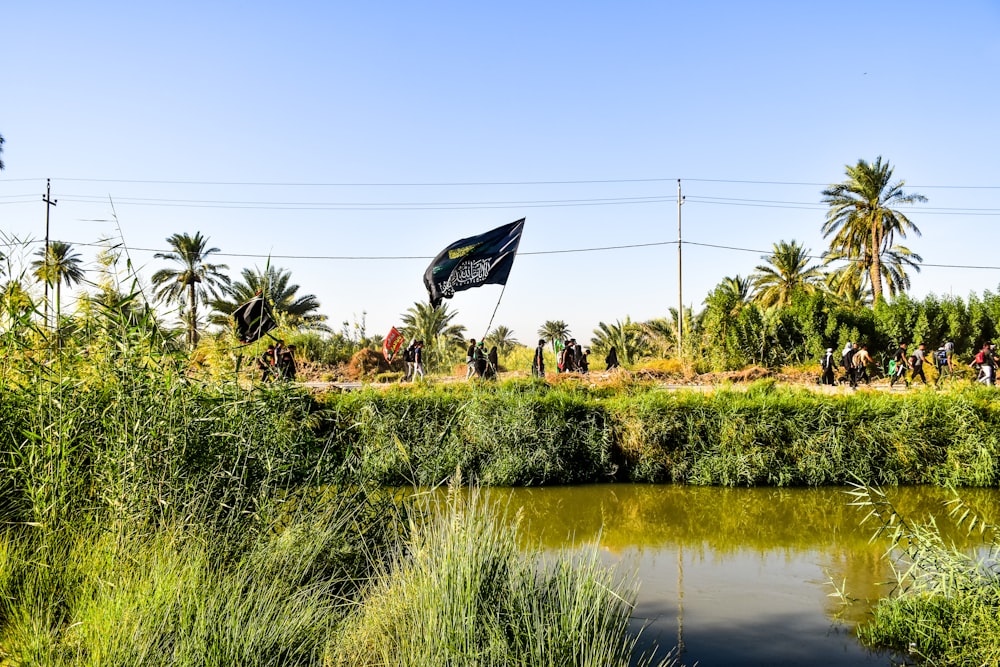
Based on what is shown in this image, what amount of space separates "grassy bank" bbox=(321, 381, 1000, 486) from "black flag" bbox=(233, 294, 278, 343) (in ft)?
19.8

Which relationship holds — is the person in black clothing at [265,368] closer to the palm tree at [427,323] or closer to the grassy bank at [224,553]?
the grassy bank at [224,553]

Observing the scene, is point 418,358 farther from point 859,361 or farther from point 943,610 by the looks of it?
point 943,610

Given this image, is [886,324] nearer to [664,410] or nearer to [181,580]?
[664,410]

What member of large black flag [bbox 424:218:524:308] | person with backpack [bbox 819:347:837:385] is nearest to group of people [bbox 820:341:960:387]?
person with backpack [bbox 819:347:837:385]

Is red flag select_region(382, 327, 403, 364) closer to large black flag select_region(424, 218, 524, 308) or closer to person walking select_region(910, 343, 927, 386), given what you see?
large black flag select_region(424, 218, 524, 308)

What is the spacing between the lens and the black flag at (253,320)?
7079mm

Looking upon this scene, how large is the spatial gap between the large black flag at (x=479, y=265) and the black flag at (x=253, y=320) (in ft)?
33.3

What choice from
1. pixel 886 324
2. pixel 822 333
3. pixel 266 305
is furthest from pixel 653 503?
pixel 886 324

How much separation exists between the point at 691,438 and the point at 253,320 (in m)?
8.99

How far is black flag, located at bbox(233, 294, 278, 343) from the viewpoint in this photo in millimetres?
7079

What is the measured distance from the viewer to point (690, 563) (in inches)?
359

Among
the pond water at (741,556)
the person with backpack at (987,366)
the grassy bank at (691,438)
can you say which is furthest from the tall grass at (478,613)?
the person with backpack at (987,366)

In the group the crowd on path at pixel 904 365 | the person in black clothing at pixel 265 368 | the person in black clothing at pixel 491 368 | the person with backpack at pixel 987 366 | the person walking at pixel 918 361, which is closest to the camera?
the person in black clothing at pixel 265 368

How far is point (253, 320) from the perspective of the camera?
7.26m
